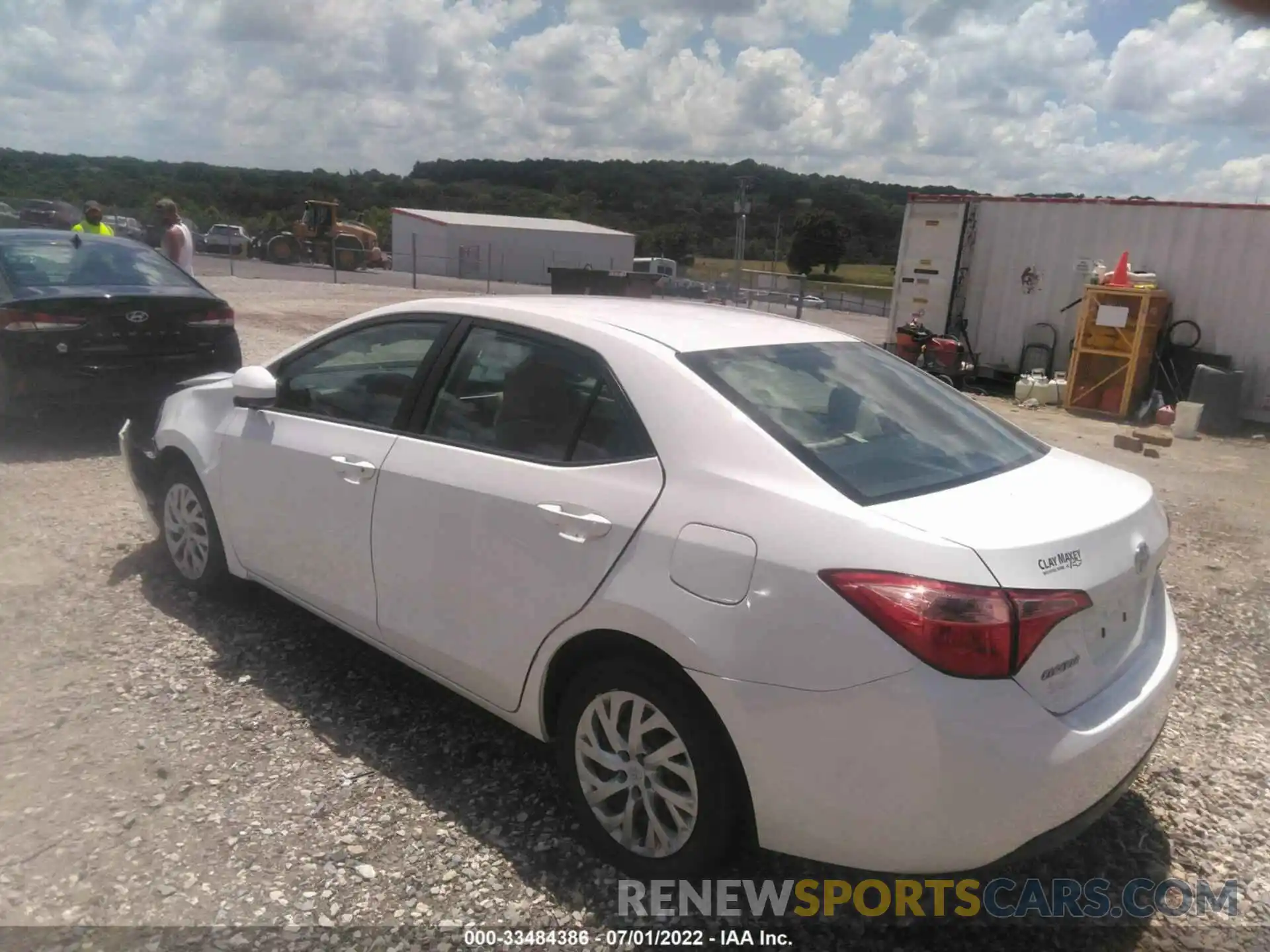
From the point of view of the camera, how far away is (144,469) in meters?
4.98

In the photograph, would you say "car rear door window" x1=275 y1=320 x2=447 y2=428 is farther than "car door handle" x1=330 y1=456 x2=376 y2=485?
Yes

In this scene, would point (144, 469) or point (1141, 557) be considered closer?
point (1141, 557)

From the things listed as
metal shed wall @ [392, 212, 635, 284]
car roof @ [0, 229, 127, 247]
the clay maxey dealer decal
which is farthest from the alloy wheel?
metal shed wall @ [392, 212, 635, 284]

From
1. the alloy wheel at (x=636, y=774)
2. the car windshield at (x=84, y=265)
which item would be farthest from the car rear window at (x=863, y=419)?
the car windshield at (x=84, y=265)

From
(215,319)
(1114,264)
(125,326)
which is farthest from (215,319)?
(1114,264)

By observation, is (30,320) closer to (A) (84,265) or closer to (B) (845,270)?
(A) (84,265)

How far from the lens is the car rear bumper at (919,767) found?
2.18 m

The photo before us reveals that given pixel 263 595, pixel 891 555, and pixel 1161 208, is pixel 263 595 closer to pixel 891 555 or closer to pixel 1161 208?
pixel 891 555

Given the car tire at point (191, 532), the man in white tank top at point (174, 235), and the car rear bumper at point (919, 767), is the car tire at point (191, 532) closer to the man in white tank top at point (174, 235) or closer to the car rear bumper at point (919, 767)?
the car rear bumper at point (919, 767)

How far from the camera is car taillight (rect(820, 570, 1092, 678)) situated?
2.18 meters

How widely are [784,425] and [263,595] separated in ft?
10.4

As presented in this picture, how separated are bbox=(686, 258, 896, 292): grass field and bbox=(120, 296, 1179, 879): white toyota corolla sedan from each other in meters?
38.5

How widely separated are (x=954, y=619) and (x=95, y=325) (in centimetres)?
711

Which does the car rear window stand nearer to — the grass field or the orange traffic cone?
the orange traffic cone
